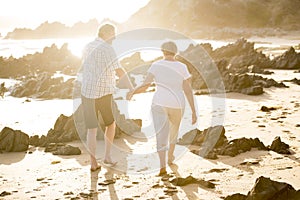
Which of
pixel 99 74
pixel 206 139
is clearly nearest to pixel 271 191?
pixel 99 74

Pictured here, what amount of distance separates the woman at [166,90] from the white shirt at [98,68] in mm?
468

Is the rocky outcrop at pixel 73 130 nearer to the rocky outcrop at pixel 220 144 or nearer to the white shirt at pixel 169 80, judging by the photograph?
the rocky outcrop at pixel 220 144

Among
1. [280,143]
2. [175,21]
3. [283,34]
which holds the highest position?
[175,21]

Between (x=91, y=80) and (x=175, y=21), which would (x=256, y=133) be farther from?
(x=175, y=21)

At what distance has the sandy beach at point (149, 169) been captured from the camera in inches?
211

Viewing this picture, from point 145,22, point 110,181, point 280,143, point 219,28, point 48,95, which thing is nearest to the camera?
point 110,181

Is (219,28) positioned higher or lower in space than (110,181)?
higher

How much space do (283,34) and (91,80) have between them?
56.8m

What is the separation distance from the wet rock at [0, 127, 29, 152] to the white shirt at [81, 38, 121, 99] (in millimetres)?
2411

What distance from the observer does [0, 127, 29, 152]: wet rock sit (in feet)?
25.5

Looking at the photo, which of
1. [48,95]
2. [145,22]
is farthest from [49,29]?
[48,95]

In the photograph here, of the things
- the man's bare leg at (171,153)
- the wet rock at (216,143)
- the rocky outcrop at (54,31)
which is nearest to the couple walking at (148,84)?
the man's bare leg at (171,153)

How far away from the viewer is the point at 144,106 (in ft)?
39.1

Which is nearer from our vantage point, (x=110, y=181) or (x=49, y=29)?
(x=110, y=181)
